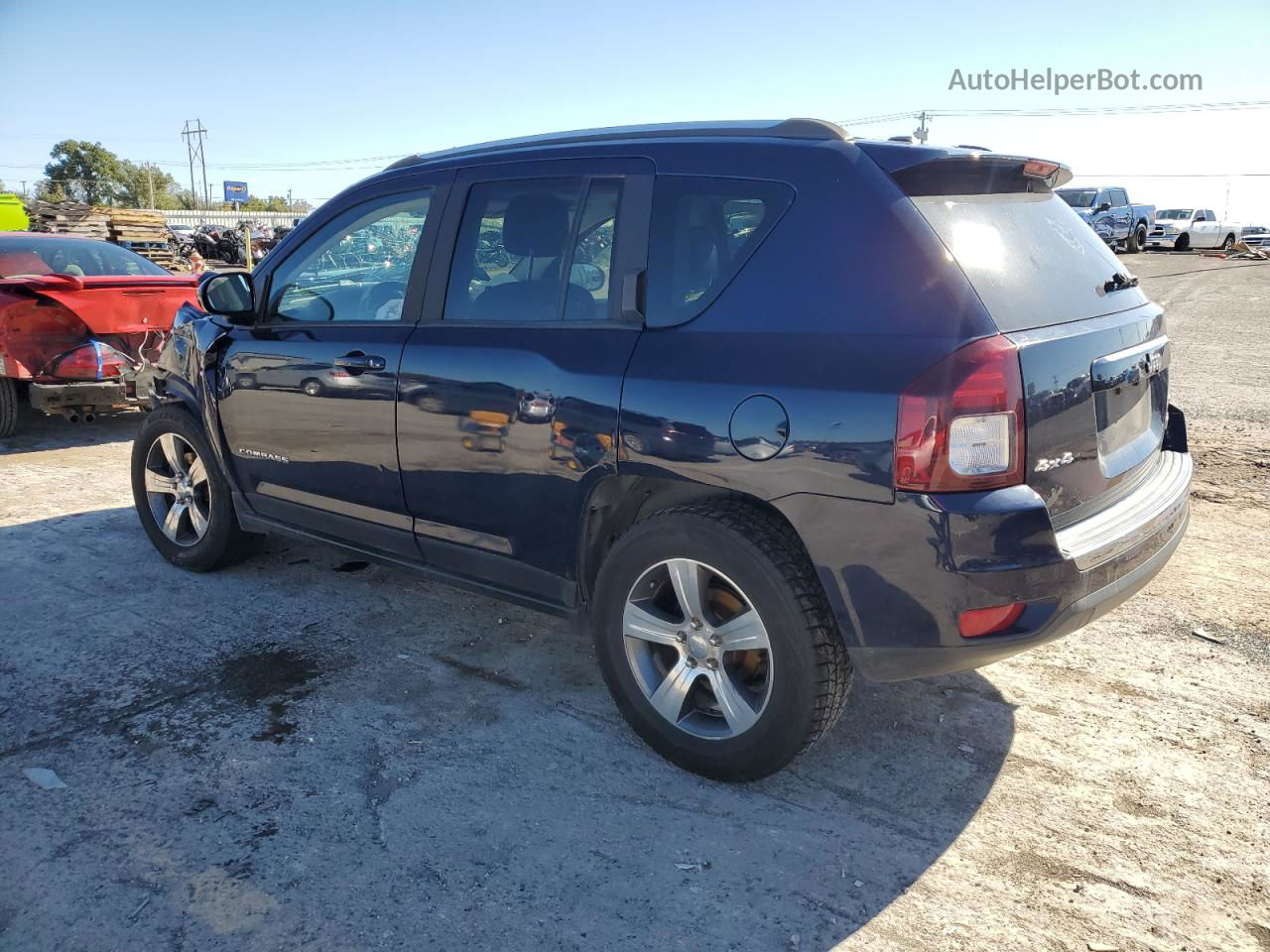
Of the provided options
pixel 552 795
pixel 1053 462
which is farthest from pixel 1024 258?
pixel 552 795

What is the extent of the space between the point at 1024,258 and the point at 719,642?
4.75 ft

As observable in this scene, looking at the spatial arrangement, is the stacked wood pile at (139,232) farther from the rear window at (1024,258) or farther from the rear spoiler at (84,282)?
the rear window at (1024,258)

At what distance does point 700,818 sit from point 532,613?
1745 mm

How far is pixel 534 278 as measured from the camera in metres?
3.50

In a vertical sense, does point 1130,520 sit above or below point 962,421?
below

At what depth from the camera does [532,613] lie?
449 centimetres

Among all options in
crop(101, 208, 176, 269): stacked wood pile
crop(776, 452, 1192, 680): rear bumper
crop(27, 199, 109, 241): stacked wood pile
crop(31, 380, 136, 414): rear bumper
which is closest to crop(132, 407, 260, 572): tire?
crop(31, 380, 136, 414): rear bumper

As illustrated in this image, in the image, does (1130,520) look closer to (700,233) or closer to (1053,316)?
(1053,316)

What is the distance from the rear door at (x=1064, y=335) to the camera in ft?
8.78

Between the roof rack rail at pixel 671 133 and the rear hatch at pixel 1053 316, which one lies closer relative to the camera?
the rear hatch at pixel 1053 316

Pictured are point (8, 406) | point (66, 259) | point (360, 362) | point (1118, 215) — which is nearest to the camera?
point (360, 362)

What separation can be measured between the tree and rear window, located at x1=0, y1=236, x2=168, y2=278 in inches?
3570

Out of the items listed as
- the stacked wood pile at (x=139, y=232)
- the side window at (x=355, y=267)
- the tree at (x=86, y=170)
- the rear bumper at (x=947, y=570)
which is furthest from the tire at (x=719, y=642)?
the tree at (x=86, y=170)

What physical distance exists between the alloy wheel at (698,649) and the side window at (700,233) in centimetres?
83
